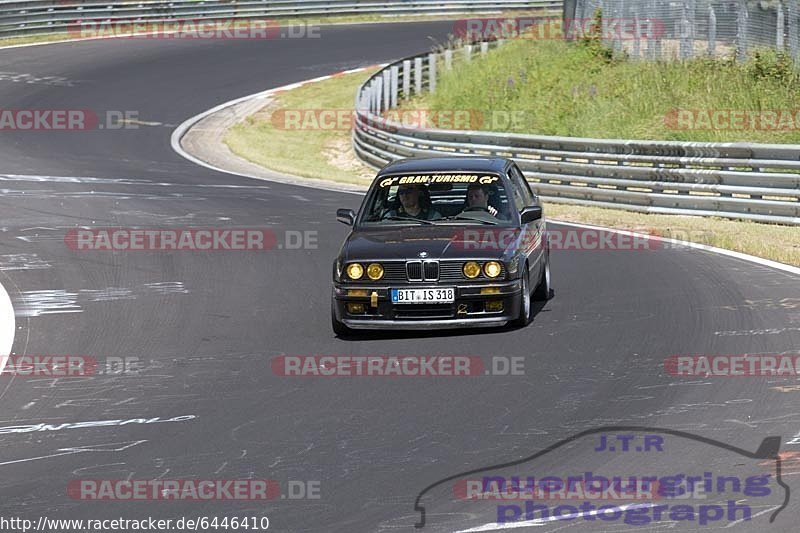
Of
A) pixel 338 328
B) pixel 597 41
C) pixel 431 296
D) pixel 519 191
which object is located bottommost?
pixel 597 41

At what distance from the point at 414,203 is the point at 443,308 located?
1429 mm

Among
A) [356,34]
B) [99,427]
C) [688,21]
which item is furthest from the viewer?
[356,34]

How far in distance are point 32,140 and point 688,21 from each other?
14554 millimetres

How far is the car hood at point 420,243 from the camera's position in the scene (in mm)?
11062

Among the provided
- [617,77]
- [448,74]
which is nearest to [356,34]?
[448,74]

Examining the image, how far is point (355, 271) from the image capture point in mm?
11109

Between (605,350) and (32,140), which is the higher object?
(605,350)

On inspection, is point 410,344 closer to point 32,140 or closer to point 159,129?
point 32,140

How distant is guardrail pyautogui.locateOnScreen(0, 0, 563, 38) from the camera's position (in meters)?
44.6

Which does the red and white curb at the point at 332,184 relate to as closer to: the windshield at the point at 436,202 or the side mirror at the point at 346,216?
the windshield at the point at 436,202

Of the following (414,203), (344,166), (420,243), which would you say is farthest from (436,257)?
(344,166)

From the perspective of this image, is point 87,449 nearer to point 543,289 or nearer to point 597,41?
point 543,289

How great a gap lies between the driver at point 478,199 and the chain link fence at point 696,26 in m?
14.8

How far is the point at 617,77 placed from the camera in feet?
99.1
